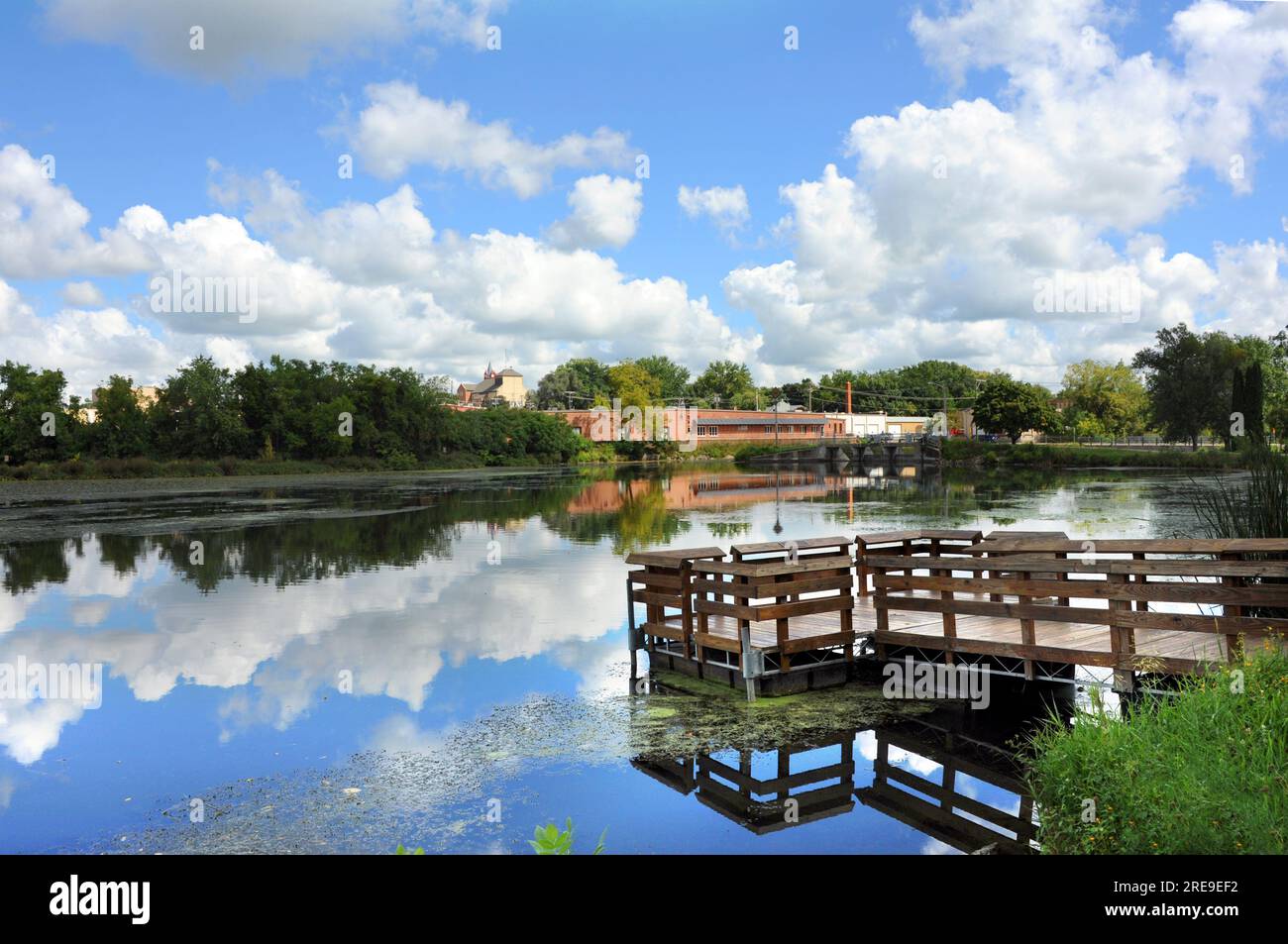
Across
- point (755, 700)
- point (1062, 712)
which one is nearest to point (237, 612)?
point (755, 700)

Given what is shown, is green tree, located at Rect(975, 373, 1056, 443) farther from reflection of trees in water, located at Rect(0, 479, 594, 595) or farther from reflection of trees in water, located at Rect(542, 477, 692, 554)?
reflection of trees in water, located at Rect(0, 479, 594, 595)

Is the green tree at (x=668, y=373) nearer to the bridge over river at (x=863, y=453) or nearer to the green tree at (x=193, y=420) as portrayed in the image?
the bridge over river at (x=863, y=453)

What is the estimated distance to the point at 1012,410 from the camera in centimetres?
10325

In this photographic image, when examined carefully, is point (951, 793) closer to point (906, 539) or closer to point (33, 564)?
point (906, 539)

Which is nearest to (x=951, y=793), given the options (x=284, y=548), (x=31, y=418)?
(x=284, y=548)

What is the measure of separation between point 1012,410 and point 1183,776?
10383cm

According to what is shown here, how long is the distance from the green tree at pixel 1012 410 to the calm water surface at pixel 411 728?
89084 millimetres

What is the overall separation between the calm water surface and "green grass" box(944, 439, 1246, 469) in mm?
52344

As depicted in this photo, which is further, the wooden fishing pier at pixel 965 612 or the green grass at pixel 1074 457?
the green grass at pixel 1074 457

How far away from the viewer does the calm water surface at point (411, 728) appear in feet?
24.6

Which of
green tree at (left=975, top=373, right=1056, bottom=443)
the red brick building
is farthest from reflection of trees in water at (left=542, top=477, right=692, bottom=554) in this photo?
green tree at (left=975, top=373, right=1056, bottom=443)

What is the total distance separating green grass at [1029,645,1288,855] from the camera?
18.3ft

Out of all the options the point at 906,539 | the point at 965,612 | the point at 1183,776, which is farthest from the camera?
the point at 906,539

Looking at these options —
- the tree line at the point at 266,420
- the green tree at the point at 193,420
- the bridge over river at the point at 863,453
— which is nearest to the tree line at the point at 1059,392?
the bridge over river at the point at 863,453
